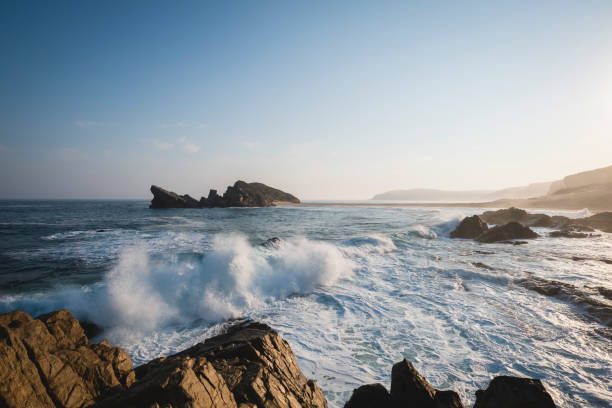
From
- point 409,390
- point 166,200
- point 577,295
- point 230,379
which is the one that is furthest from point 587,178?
point 166,200

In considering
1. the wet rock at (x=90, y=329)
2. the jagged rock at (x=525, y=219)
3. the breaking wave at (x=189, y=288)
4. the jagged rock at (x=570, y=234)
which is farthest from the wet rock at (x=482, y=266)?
the jagged rock at (x=525, y=219)

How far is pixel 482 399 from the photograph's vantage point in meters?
3.02

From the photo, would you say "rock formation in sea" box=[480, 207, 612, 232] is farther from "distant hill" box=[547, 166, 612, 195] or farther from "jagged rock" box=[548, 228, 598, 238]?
"distant hill" box=[547, 166, 612, 195]

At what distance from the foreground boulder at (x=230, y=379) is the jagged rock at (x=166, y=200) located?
68.4m

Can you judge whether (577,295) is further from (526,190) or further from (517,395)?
(526,190)

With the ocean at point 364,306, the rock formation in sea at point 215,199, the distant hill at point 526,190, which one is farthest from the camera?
the distant hill at point 526,190

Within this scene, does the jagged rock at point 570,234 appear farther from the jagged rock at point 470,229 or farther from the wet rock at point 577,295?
the wet rock at point 577,295

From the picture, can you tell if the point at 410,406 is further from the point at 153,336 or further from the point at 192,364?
the point at 153,336

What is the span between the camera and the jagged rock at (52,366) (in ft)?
8.58

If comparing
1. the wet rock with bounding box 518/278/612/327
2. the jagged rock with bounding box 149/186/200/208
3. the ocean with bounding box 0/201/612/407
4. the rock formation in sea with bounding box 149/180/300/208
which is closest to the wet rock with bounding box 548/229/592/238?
the ocean with bounding box 0/201/612/407

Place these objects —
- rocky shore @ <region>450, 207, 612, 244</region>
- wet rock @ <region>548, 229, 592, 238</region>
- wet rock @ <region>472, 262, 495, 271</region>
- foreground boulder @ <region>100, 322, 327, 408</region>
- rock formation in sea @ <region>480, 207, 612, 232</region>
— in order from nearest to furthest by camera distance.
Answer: foreground boulder @ <region>100, 322, 327, 408</region>, wet rock @ <region>472, 262, 495, 271</region>, wet rock @ <region>548, 229, 592, 238</region>, rocky shore @ <region>450, 207, 612, 244</region>, rock formation in sea @ <region>480, 207, 612, 232</region>

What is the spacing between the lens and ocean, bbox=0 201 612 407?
16.4 ft

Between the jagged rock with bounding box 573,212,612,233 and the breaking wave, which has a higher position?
the jagged rock with bounding box 573,212,612,233

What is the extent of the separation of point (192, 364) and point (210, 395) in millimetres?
410
